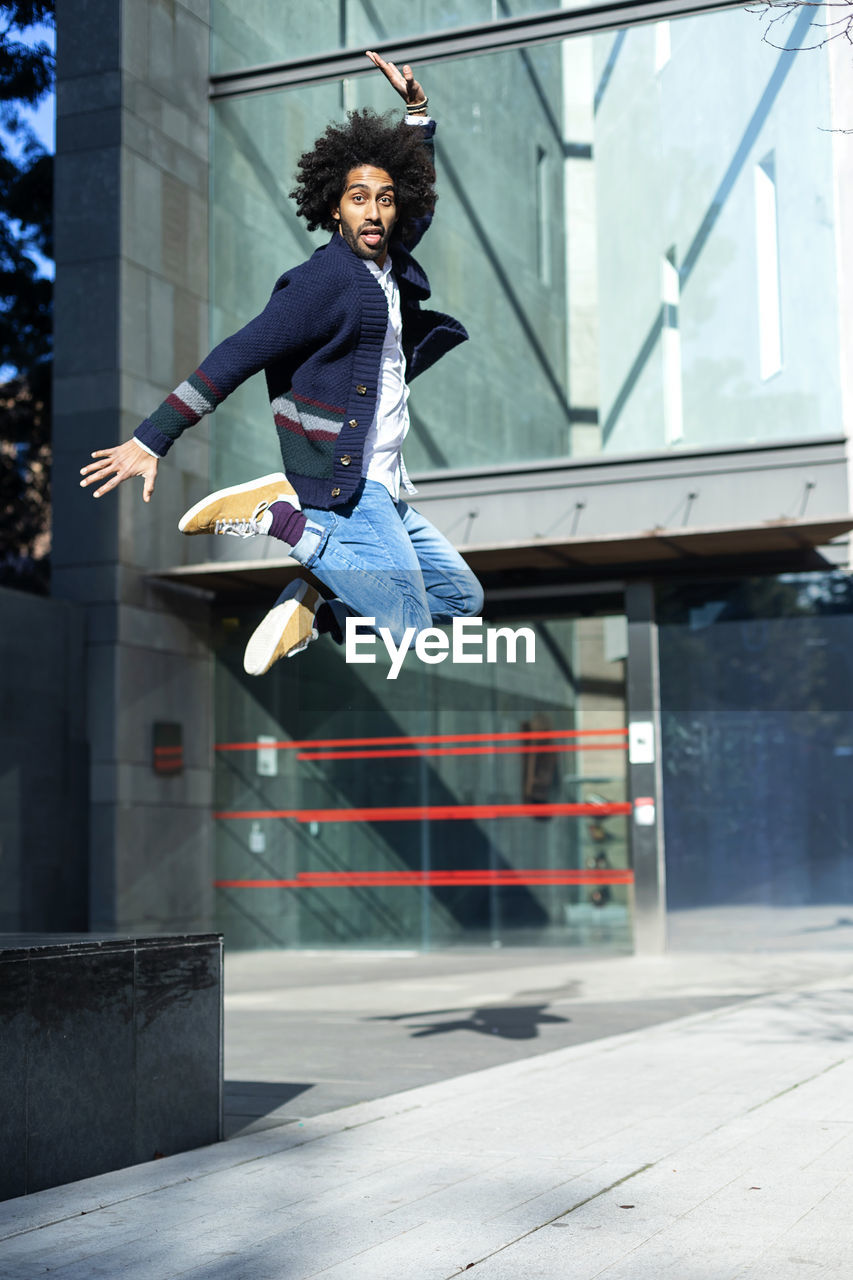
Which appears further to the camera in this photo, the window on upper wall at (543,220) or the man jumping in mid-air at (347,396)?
the window on upper wall at (543,220)

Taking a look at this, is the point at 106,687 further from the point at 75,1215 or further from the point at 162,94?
the point at 75,1215

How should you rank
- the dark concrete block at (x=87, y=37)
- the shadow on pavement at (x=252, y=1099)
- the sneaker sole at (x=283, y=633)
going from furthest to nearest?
the dark concrete block at (x=87, y=37) → the shadow on pavement at (x=252, y=1099) → the sneaker sole at (x=283, y=633)

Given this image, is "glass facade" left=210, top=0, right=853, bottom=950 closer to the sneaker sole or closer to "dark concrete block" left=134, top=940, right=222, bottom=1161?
"dark concrete block" left=134, top=940, right=222, bottom=1161

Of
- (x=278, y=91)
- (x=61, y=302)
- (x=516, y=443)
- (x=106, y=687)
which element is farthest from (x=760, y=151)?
(x=106, y=687)

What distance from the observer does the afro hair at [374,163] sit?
4.07m

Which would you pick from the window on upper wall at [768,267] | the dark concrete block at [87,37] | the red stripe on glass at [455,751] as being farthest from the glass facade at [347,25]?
the red stripe on glass at [455,751]

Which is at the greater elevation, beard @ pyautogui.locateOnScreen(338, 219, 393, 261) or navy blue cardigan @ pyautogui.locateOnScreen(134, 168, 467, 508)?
beard @ pyautogui.locateOnScreen(338, 219, 393, 261)

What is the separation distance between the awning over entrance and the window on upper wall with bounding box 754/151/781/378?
74.5 inches

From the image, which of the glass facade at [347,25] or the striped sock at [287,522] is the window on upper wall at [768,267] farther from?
the striped sock at [287,522]

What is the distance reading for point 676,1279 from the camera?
4.32m

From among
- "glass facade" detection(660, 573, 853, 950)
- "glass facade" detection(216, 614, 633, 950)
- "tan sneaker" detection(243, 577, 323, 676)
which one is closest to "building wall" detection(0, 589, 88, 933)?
"glass facade" detection(216, 614, 633, 950)

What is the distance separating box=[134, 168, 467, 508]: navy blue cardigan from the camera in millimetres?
3867

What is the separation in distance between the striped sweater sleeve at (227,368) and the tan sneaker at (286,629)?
0.65 meters

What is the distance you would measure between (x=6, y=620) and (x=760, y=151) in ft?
32.2
